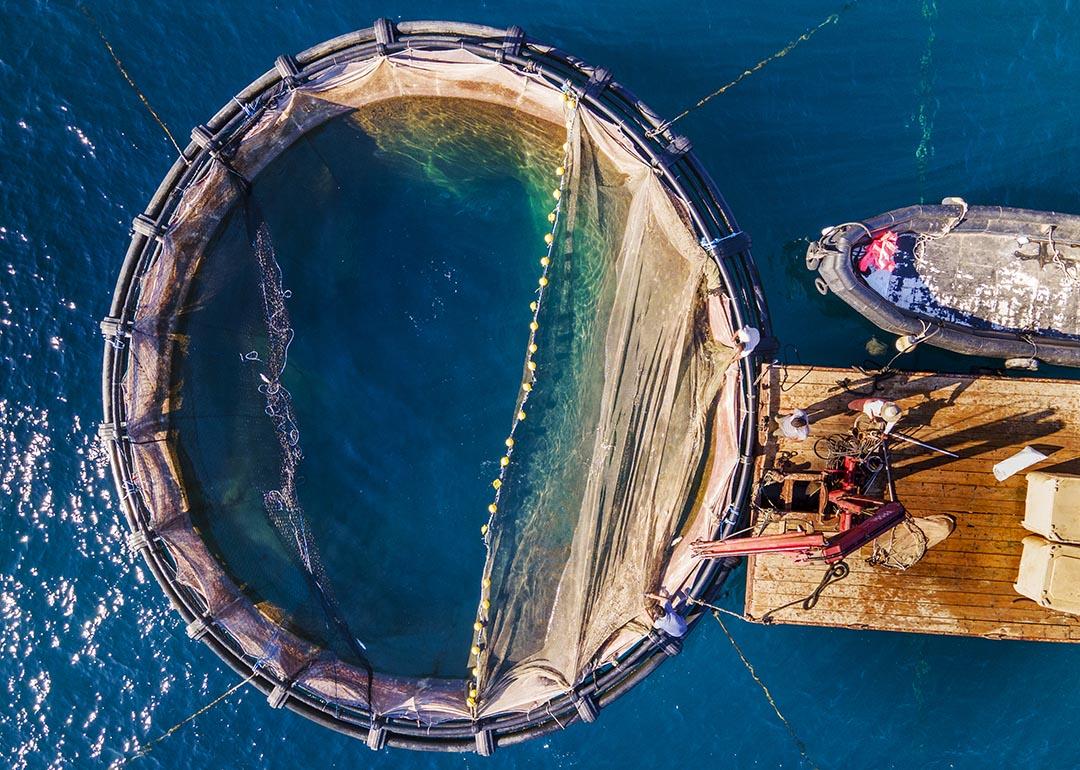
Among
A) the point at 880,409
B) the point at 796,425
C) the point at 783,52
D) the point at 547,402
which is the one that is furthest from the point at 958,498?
the point at 783,52

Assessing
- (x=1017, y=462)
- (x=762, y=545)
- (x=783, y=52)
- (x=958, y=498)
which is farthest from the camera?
(x=783, y=52)

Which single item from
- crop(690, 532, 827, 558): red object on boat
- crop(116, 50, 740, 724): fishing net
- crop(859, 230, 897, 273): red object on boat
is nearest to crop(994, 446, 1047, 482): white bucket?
crop(690, 532, 827, 558): red object on boat

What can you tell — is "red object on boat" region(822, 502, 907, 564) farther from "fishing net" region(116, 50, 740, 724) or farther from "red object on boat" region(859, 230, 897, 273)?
"red object on boat" region(859, 230, 897, 273)

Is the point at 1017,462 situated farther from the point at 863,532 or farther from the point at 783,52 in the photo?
the point at 783,52

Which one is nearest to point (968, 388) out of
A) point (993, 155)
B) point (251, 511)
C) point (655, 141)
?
point (993, 155)

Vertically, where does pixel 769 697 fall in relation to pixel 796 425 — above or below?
below
